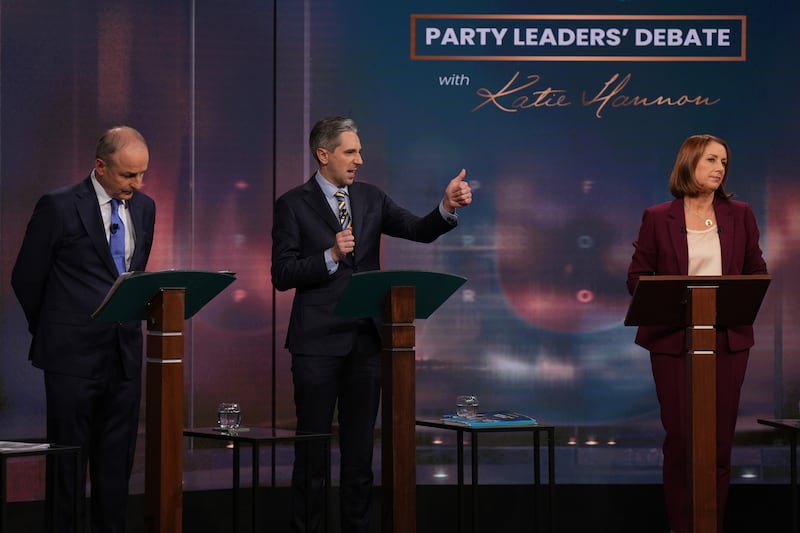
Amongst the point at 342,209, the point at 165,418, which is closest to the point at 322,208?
the point at 342,209

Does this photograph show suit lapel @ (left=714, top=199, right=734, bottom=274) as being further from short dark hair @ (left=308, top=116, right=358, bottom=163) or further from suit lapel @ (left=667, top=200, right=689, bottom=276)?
short dark hair @ (left=308, top=116, right=358, bottom=163)

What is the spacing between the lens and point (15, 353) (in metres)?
5.68

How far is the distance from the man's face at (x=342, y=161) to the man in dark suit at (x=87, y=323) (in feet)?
2.28

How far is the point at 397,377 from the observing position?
378 centimetres

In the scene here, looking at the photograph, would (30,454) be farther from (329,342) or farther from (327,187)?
(327,187)

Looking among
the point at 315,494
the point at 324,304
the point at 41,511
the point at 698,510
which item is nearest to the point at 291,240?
the point at 324,304

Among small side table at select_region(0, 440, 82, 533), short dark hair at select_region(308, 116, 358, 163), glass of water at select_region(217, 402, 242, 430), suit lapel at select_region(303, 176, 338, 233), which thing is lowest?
small side table at select_region(0, 440, 82, 533)

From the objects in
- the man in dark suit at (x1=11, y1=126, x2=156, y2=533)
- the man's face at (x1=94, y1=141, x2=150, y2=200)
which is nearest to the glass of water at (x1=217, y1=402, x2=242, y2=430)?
the man in dark suit at (x1=11, y1=126, x2=156, y2=533)

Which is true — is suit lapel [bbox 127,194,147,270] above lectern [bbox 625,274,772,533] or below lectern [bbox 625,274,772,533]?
above

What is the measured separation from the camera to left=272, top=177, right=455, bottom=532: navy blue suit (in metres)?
4.32

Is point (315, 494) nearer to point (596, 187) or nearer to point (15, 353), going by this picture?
point (15, 353)

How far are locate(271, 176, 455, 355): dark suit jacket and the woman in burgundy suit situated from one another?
0.87 meters

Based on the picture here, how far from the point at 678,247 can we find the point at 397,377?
139 cm

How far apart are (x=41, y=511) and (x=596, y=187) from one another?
10.3 feet
